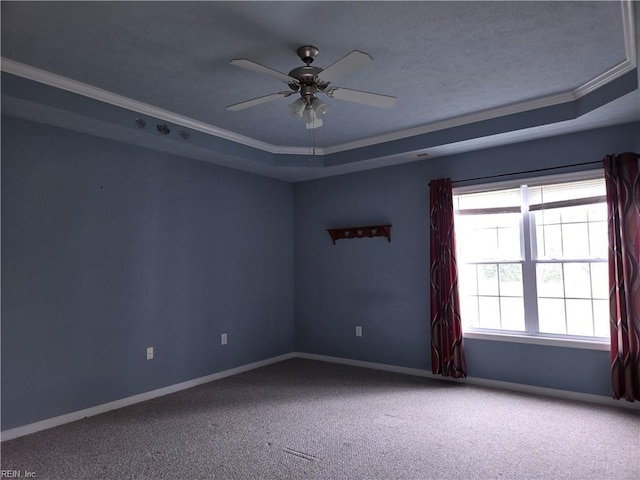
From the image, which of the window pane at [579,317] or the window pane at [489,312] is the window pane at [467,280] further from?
the window pane at [579,317]

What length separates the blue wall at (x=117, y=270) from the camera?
3.12m

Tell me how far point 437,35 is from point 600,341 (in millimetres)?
2960

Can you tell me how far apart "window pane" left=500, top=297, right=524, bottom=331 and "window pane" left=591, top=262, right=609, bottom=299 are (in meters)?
0.62

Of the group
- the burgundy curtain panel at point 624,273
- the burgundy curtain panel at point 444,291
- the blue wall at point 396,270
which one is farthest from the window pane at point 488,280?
the burgundy curtain panel at point 624,273

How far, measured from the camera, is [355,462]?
2592 mm

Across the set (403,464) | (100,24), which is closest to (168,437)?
(403,464)

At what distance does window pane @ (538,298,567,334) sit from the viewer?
3.87m

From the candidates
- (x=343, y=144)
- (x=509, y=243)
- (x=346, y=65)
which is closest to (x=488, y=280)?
(x=509, y=243)

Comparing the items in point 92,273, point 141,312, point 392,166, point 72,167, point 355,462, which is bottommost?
point 355,462

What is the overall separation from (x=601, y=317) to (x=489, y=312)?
965mm

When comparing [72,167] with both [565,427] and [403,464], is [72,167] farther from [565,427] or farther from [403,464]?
[565,427]

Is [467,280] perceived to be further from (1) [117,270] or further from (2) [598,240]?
(1) [117,270]

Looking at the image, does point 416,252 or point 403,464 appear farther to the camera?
point 416,252

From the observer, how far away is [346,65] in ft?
7.52
